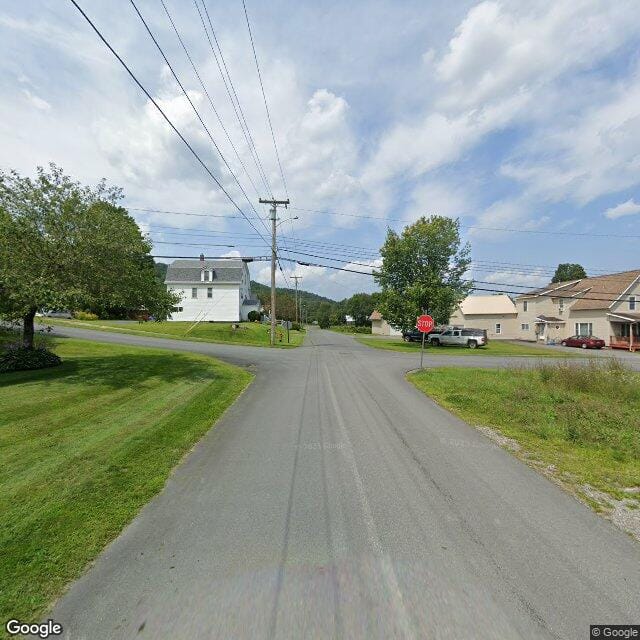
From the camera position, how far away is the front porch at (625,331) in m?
34.5

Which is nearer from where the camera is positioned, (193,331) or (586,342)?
(193,331)

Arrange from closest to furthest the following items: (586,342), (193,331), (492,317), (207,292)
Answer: (193,331), (586,342), (207,292), (492,317)

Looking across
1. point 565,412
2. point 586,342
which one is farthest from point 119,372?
point 586,342

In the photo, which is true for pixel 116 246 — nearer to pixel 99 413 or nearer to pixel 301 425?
pixel 99 413

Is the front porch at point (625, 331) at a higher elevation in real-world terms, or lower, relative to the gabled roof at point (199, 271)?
lower

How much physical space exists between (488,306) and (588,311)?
45.3 feet

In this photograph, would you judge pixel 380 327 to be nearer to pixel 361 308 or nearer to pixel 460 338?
pixel 460 338

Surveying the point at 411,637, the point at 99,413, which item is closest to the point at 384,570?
the point at 411,637

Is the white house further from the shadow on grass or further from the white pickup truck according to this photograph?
the shadow on grass

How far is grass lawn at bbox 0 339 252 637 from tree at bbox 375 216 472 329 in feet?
81.3

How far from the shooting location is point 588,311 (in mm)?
40312

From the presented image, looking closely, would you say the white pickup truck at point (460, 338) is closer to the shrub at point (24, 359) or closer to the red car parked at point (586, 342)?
the red car parked at point (586, 342)

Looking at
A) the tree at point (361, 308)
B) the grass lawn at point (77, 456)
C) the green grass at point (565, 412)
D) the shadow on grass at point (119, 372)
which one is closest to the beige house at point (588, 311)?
the green grass at point (565, 412)

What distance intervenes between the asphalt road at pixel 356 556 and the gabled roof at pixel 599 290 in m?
43.0
